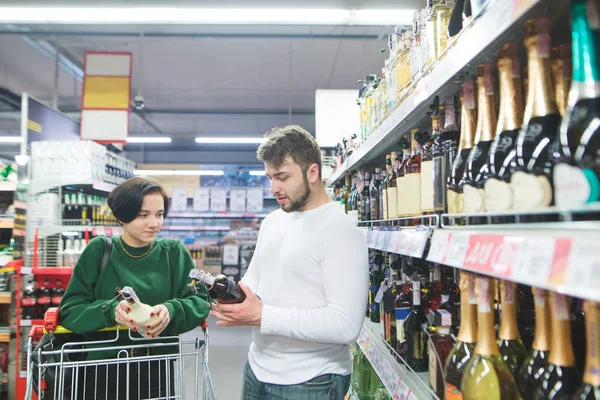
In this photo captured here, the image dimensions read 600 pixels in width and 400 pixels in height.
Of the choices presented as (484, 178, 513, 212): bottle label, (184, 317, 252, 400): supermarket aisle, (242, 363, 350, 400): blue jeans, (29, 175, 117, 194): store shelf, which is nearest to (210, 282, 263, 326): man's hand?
(242, 363, 350, 400): blue jeans

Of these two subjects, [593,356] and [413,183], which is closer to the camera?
[593,356]

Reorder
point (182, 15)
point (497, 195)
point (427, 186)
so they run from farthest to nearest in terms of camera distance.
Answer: point (182, 15) → point (427, 186) → point (497, 195)

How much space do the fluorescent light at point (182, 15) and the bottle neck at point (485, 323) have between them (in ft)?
10.2

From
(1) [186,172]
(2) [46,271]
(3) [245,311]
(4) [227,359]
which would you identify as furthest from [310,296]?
(1) [186,172]

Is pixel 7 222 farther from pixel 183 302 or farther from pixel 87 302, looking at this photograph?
pixel 183 302

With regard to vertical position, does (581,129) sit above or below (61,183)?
below

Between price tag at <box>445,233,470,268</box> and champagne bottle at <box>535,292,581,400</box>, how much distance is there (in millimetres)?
191

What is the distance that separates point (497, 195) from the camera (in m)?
0.88

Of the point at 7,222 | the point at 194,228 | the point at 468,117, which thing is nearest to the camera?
the point at 468,117

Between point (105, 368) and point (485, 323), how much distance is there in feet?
5.43

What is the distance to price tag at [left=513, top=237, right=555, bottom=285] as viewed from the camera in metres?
0.64

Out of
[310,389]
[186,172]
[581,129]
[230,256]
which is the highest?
[186,172]

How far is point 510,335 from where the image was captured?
3.45 feet

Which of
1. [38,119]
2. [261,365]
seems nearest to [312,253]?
[261,365]
